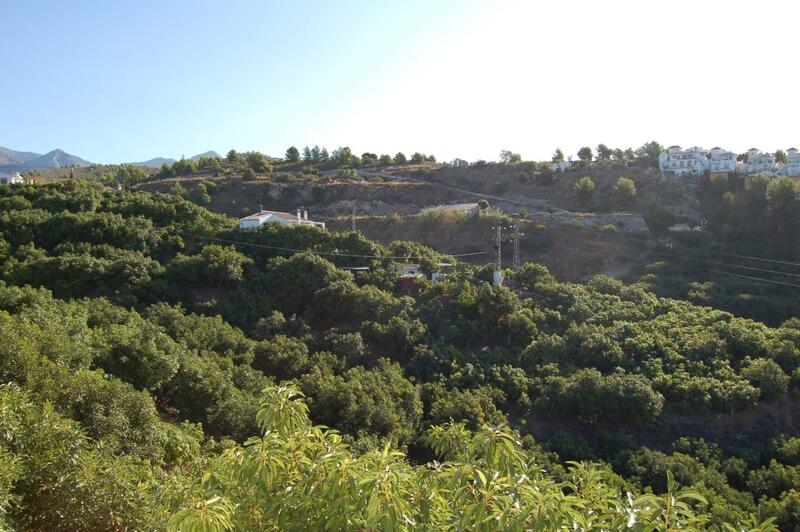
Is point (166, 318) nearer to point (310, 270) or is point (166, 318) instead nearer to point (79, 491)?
point (310, 270)

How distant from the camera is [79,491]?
4.95 metres

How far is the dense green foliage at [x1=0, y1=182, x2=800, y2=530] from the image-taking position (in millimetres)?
3338

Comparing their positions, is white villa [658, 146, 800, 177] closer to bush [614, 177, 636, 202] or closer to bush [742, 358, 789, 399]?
bush [614, 177, 636, 202]

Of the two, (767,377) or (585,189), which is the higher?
(585,189)

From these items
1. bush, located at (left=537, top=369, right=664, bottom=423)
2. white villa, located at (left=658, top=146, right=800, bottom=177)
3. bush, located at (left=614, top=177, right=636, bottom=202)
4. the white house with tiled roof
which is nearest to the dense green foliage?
bush, located at (left=537, top=369, right=664, bottom=423)

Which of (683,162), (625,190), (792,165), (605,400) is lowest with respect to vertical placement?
(605,400)

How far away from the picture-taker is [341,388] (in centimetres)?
1242

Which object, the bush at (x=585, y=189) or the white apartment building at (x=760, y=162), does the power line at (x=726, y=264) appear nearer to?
the bush at (x=585, y=189)

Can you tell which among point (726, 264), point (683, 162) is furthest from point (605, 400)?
point (683, 162)

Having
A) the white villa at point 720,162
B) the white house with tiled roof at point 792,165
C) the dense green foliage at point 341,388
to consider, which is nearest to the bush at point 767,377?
the dense green foliage at point 341,388

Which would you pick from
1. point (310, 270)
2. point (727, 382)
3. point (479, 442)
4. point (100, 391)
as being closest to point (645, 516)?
point (479, 442)

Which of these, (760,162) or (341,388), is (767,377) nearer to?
(341,388)

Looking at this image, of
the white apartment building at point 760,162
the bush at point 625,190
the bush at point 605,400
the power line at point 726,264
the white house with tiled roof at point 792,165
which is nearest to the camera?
the bush at point 605,400

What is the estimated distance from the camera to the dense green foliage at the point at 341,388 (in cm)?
334
